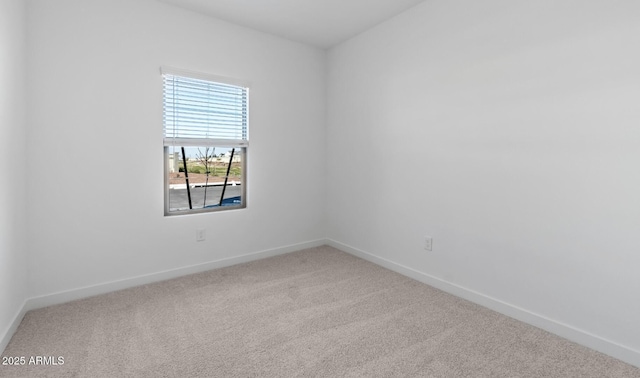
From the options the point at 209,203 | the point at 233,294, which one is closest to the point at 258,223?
the point at 209,203

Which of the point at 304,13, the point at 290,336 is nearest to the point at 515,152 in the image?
the point at 290,336

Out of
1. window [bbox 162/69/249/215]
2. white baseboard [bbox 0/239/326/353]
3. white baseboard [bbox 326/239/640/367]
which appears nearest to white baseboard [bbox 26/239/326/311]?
white baseboard [bbox 0/239/326/353]

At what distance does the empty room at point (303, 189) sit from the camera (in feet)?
6.33

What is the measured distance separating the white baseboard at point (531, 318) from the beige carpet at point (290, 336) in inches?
2.3

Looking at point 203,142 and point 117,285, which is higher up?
point 203,142

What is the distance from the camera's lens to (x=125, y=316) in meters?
2.37

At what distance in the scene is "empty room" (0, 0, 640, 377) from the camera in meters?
1.93

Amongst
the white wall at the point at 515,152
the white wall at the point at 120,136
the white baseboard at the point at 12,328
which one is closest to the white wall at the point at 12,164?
the white baseboard at the point at 12,328

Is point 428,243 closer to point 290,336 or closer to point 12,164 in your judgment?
point 290,336

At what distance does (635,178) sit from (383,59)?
229cm

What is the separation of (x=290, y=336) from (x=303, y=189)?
7.03ft

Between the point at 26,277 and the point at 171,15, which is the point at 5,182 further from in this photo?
the point at 171,15

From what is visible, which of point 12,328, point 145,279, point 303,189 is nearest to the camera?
point 12,328

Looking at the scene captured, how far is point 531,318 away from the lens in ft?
7.58
